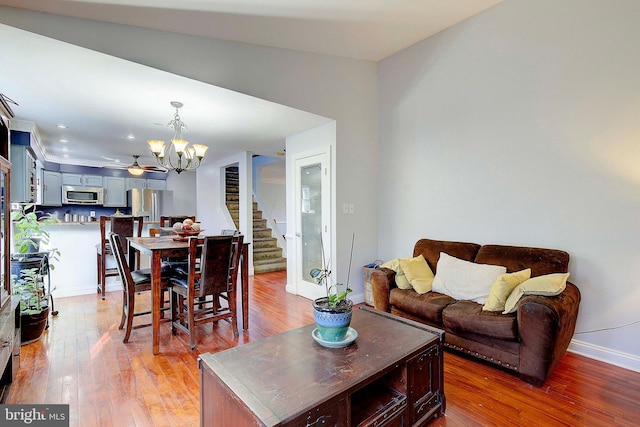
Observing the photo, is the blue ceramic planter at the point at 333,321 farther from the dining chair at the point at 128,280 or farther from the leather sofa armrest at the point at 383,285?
the dining chair at the point at 128,280

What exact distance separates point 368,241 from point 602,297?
2.41 metres

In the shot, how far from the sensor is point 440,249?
3320 mm

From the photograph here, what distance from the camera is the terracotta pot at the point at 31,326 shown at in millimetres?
2752

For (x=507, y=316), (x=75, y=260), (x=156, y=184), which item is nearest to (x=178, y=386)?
(x=507, y=316)

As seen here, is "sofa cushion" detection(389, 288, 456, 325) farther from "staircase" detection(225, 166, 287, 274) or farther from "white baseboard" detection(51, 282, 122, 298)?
"white baseboard" detection(51, 282, 122, 298)

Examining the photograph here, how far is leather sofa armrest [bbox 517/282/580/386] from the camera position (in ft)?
6.62

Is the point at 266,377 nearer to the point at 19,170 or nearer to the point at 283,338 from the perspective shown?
the point at 283,338

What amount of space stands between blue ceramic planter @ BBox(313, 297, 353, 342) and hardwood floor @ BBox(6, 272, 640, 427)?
0.82 m

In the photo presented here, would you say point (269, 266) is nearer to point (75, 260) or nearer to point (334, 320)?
point (75, 260)

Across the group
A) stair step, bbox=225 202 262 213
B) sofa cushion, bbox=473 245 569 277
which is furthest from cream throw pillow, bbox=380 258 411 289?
stair step, bbox=225 202 262 213

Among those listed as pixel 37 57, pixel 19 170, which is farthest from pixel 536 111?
pixel 19 170

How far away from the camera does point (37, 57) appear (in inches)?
93.4

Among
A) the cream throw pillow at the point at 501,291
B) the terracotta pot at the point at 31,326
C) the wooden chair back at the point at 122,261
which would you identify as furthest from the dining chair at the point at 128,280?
the cream throw pillow at the point at 501,291

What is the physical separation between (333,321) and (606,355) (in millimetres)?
2488
